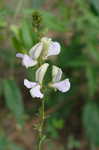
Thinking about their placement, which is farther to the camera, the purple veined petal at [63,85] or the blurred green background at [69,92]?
the blurred green background at [69,92]

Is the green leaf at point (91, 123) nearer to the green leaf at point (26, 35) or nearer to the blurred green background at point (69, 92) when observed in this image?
the blurred green background at point (69, 92)

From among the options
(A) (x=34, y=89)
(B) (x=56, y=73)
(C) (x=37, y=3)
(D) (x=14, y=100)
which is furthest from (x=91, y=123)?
(A) (x=34, y=89)

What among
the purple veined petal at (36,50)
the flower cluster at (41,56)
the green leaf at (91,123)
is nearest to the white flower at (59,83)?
the flower cluster at (41,56)

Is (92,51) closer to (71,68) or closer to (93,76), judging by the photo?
(93,76)

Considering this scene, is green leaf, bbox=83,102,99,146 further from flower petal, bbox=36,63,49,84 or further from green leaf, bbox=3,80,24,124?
flower petal, bbox=36,63,49,84

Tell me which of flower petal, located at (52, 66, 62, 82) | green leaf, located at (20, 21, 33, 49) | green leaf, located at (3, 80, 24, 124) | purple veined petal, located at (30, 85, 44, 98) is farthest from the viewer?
green leaf, located at (3, 80, 24, 124)

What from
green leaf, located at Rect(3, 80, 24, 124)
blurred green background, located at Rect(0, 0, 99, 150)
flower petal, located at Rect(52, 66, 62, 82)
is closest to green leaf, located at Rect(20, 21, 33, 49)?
blurred green background, located at Rect(0, 0, 99, 150)
